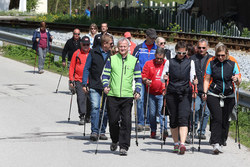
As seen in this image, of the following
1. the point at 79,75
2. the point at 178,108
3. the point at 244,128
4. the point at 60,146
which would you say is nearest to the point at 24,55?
the point at 79,75

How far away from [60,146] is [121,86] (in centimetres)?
143

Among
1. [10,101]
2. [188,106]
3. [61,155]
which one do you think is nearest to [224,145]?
[188,106]

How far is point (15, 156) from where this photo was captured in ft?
31.1

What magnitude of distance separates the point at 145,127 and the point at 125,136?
2.52 metres

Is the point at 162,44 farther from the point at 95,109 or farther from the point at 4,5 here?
the point at 4,5

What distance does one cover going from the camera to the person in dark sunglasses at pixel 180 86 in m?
10.0

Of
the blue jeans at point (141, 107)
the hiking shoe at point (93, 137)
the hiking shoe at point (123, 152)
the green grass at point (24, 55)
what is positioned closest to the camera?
the hiking shoe at point (123, 152)

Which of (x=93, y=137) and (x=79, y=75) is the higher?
(x=79, y=75)

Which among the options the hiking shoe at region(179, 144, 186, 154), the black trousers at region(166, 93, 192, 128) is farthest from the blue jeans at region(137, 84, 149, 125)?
the hiking shoe at region(179, 144, 186, 154)

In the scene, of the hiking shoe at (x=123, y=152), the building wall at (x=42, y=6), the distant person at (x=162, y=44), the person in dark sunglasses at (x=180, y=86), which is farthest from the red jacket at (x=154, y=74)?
the building wall at (x=42, y=6)

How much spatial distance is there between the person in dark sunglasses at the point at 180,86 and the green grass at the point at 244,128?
4.94 ft

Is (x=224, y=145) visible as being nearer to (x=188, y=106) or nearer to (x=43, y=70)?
(x=188, y=106)

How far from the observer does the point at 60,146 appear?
1032 cm

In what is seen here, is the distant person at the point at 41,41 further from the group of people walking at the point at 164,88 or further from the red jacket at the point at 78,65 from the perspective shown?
the group of people walking at the point at 164,88
